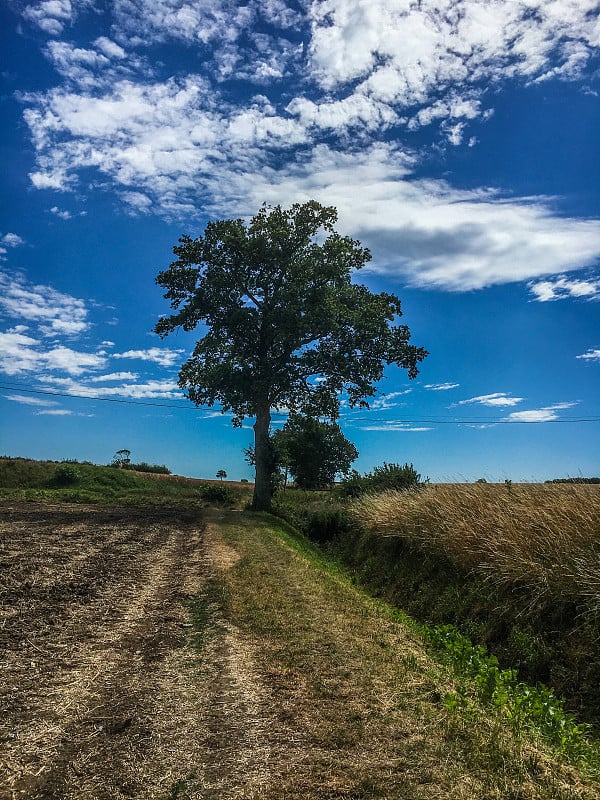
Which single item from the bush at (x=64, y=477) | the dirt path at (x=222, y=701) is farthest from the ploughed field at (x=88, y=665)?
the bush at (x=64, y=477)

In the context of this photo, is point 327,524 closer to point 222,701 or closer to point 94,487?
point 94,487

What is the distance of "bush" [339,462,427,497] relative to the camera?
29.1m

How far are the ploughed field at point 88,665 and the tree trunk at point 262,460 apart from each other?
15.3m

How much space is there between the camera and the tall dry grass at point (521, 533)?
839 cm

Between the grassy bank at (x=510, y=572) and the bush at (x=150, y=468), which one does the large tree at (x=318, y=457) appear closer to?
the bush at (x=150, y=468)

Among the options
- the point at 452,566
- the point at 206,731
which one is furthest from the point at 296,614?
the point at 452,566

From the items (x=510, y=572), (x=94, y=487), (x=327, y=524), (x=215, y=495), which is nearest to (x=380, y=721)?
(x=510, y=572)

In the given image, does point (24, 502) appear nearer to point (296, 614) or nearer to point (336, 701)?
point (296, 614)

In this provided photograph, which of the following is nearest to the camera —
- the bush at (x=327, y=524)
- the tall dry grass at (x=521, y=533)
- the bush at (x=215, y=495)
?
the tall dry grass at (x=521, y=533)

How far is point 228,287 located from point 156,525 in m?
15.6

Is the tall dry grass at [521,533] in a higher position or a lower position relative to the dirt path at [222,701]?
higher

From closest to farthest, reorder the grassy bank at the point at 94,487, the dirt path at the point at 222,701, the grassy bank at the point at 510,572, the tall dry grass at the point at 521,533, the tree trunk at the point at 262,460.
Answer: the dirt path at the point at 222,701, the grassy bank at the point at 510,572, the tall dry grass at the point at 521,533, the grassy bank at the point at 94,487, the tree trunk at the point at 262,460

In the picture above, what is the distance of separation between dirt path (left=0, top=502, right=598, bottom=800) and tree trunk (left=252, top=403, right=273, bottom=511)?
18.1 metres

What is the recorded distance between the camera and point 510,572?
31.1ft
